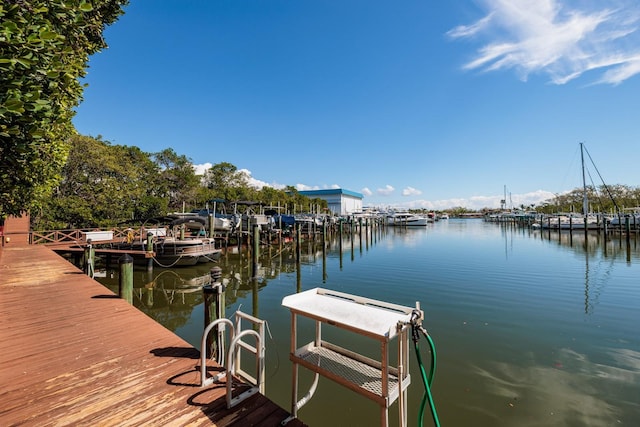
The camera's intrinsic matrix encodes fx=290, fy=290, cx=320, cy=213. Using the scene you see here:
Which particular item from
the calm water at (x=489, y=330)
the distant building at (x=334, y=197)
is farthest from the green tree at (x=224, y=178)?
the distant building at (x=334, y=197)

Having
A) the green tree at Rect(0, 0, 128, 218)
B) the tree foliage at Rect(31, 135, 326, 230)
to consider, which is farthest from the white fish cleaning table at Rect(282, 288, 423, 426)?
the tree foliage at Rect(31, 135, 326, 230)

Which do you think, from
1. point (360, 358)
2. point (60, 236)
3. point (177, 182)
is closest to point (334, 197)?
point (177, 182)

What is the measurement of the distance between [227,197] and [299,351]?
4340 cm

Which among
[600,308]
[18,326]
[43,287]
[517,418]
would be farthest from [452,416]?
[43,287]

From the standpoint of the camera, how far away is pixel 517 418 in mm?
5004

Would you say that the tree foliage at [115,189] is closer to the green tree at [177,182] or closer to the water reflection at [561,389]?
the green tree at [177,182]

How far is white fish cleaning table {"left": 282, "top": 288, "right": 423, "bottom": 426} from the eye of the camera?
293 centimetres

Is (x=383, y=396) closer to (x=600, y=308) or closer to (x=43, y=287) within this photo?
(x=43, y=287)

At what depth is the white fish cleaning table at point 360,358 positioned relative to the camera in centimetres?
293

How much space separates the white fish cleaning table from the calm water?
204 centimetres

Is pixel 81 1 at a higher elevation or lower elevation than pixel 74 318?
higher

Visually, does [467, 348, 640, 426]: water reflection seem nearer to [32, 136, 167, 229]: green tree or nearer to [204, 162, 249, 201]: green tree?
[32, 136, 167, 229]: green tree

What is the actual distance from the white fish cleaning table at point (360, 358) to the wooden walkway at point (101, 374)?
73 cm

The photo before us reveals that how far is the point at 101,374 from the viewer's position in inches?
154
